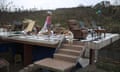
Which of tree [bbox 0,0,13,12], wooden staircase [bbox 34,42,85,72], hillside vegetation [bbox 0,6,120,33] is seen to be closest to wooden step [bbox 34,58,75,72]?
wooden staircase [bbox 34,42,85,72]

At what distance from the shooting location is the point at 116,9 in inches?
698

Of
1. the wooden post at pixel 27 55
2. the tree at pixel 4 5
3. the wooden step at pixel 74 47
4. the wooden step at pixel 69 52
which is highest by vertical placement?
the tree at pixel 4 5

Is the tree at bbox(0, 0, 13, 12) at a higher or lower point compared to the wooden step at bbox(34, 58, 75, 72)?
higher

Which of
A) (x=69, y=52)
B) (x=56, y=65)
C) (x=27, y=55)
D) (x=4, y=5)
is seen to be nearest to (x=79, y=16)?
(x=4, y=5)

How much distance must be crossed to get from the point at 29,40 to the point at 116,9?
12.5 m

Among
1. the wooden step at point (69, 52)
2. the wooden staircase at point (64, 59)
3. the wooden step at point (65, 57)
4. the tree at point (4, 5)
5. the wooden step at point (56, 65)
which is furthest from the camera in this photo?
the tree at point (4, 5)

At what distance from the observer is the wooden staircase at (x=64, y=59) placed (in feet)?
Answer: 18.6

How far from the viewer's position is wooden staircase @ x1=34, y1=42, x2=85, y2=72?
567cm

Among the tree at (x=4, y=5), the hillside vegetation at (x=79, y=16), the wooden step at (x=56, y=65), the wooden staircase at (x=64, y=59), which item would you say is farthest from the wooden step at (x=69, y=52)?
the tree at (x=4, y=5)

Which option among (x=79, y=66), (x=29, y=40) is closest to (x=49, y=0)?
(x=29, y=40)

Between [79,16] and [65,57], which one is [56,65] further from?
[79,16]

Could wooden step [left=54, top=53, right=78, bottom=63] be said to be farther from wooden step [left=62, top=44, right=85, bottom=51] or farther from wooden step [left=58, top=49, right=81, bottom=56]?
wooden step [left=62, top=44, right=85, bottom=51]

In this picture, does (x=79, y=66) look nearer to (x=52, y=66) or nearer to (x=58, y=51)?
(x=58, y=51)

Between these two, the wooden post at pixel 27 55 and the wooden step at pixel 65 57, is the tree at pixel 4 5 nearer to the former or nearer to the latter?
the wooden post at pixel 27 55
